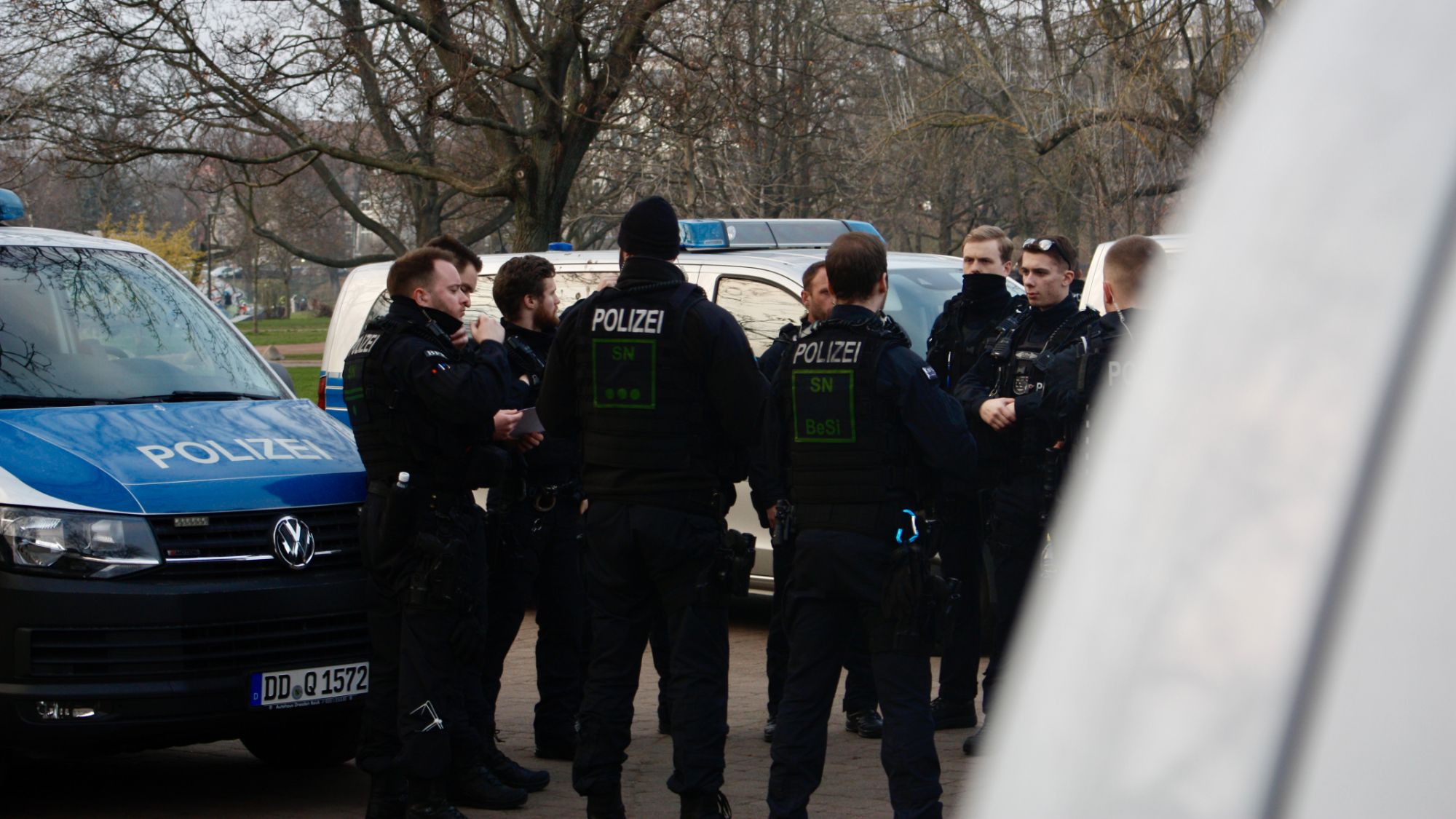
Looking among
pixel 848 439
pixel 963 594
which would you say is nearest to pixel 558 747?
pixel 963 594

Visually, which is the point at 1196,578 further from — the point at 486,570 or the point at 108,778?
the point at 108,778

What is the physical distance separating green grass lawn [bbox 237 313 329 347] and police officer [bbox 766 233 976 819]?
37.8 metres

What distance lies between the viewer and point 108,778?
19.3 ft

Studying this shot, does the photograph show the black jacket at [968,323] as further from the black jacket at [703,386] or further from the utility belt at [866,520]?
the utility belt at [866,520]

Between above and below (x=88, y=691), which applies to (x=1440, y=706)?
above

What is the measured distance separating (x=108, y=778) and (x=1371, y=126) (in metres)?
6.04

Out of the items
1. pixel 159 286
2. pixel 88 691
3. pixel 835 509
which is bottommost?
pixel 88 691

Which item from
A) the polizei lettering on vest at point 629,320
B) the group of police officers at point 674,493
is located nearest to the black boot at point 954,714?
the group of police officers at point 674,493

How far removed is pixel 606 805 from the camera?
4.90 meters

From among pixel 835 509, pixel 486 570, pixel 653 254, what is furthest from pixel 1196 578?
pixel 486 570

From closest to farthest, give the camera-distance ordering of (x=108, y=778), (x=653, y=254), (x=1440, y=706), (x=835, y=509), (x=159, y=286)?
(x=1440, y=706) < (x=835, y=509) < (x=653, y=254) < (x=108, y=778) < (x=159, y=286)

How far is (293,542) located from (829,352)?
1918 millimetres

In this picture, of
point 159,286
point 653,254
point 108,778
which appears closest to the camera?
point 653,254

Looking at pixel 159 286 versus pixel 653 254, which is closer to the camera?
pixel 653 254
